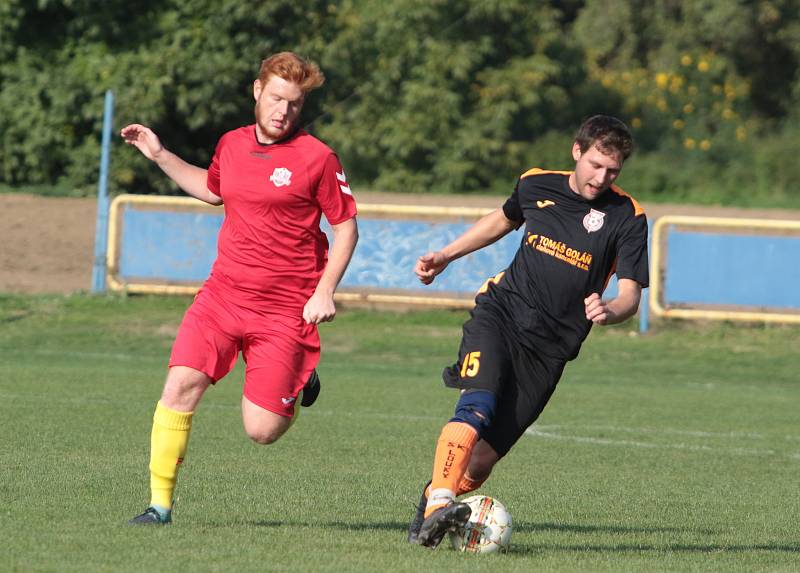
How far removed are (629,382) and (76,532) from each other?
11.0 m

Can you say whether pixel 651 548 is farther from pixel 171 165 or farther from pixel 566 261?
pixel 171 165

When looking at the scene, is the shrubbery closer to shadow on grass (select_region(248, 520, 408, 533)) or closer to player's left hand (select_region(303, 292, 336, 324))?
shadow on grass (select_region(248, 520, 408, 533))

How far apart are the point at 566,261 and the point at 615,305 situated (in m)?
0.48

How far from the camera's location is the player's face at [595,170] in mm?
6672

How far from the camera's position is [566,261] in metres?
6.86

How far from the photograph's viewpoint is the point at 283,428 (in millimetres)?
7000

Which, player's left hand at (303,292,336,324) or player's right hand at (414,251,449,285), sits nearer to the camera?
player's left hand at (303,292,336,324)

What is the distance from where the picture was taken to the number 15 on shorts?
6.72 metres

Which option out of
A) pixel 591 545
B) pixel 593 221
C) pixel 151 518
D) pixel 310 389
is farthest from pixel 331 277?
pixel 591 545

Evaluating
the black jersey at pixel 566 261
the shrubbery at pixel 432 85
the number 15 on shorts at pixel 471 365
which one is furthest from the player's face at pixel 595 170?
the shrubbery at pixel 432 85

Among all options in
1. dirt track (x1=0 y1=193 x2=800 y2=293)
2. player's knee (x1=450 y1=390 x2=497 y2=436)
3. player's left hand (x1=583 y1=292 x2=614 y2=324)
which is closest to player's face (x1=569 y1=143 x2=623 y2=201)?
player's left hand (x1=583 y1=292 x2=614 y2=324)

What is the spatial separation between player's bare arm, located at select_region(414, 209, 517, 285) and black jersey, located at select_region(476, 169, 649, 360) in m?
0.22

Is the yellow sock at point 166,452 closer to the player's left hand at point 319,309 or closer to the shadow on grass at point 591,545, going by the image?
the shadow on grass at point 591,545

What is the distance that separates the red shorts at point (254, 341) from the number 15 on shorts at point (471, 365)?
28.3 inches
